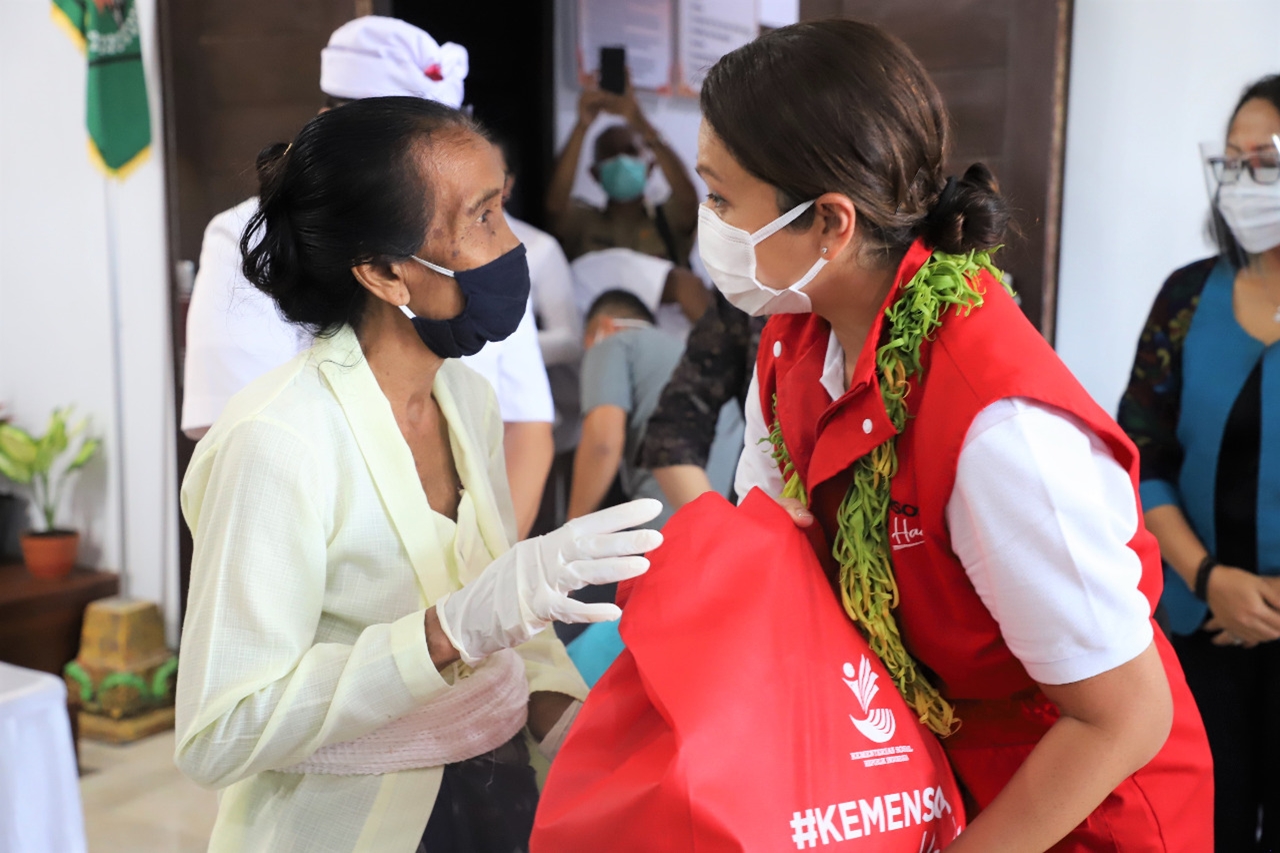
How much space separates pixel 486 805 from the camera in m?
1.39

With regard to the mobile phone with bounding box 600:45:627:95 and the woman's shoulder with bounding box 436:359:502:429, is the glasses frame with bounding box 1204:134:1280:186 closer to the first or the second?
→ the woman's shoulder with bounding box 436:359:502:429

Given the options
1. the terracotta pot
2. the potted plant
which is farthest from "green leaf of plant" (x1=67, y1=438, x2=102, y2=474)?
the terracotta pot

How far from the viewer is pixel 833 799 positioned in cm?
96

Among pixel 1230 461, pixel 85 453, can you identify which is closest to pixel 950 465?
pixel 1230 461

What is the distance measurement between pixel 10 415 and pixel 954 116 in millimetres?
3902

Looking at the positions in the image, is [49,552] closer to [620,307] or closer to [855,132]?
[620,307]

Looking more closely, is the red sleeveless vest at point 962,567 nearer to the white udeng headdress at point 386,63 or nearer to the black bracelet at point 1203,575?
the black bracelet at point 1203,575

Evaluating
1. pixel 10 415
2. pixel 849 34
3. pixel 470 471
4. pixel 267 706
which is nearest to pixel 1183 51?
pixel 849 34

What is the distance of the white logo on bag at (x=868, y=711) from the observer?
1.01 metres

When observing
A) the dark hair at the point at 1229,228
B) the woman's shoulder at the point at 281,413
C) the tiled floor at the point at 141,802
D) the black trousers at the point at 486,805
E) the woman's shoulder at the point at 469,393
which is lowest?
the tiled floor at the point at 141,802

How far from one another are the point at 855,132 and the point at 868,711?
1.84 ft

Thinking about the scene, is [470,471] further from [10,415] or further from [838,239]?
[10,415]

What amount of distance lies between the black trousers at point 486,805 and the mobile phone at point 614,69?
2.09m

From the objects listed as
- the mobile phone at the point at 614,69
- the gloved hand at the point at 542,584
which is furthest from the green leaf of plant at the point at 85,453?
the gloved hand at the point at 542,584
